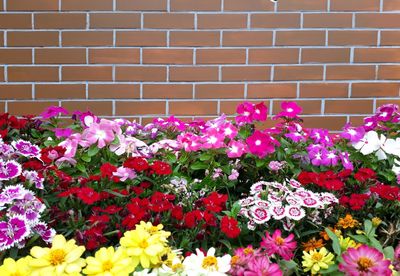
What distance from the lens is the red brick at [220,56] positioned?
3.03 meters

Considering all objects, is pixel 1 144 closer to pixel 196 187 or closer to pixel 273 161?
pixel 196 187

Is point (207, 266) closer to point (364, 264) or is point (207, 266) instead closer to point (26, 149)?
point (364, 264)

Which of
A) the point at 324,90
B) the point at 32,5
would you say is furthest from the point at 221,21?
the point at 32,5

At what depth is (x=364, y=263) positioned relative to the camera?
1150mm

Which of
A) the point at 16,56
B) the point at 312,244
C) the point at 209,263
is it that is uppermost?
the point at 16,56

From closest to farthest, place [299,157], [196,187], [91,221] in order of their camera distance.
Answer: [91,221], [196,187], [299,157]

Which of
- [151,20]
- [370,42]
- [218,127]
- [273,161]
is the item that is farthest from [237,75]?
[273,161]

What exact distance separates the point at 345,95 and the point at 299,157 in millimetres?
1207

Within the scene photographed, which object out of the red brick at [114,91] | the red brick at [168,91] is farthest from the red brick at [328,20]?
the red brick at [114,91]

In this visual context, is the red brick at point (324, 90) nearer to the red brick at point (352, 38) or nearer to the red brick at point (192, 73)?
the red brick at point (352, 38)

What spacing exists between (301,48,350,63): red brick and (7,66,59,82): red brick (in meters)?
1.43

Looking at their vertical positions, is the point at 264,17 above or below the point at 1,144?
above

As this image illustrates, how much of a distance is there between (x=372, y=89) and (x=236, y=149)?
1490mm

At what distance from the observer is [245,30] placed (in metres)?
3.02
